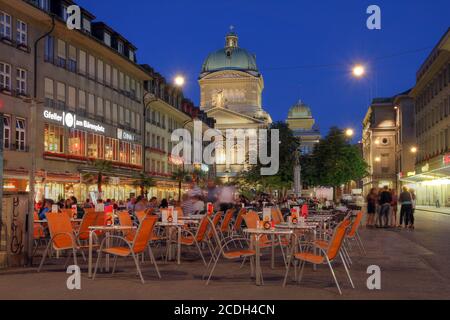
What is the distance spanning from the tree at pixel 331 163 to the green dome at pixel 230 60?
274 feet

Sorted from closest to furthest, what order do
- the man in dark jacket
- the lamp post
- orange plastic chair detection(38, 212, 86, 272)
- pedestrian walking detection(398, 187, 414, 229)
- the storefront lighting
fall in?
orange plastic chair detection(38, 212, 86, 272), pedestrian walking detection(398, 187, 414, 229), the man in dark jacket, the storefront lighting, the lamp post

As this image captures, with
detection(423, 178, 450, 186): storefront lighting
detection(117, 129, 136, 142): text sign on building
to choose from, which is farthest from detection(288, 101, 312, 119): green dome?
detection(117, 129, 136, 142): text sign on building

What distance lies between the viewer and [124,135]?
50.6 meters

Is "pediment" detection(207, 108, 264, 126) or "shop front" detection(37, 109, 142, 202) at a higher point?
"pediment" detection(207, 108, 264, 126)

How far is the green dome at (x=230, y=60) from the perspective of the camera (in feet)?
453

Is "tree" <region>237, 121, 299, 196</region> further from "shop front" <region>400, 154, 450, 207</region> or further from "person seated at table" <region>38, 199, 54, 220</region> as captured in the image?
"person seated at table" <region>38, 199, 54, 220</region>

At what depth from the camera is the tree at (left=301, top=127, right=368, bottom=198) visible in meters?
51.7

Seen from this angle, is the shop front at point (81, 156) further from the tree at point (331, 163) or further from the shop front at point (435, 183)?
the shop front at point (435, 183)

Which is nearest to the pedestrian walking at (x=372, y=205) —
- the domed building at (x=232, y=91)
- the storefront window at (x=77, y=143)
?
the storefront window at (x=77, y=143)

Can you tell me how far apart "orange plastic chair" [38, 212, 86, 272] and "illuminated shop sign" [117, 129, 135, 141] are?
124 feet

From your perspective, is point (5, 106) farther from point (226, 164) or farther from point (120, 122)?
point (226, 164)

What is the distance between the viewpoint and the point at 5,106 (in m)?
32.6

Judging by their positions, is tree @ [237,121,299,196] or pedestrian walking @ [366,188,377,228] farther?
tree @ [237,121,299,196]

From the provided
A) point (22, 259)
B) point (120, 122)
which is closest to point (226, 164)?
point (120, 122)
